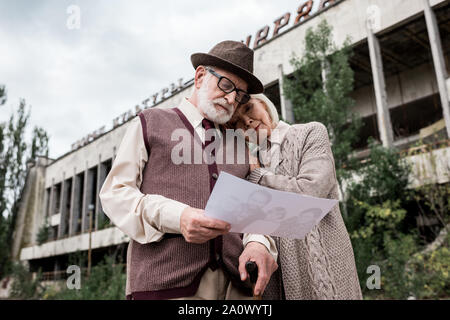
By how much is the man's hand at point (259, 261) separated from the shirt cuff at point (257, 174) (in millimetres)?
314

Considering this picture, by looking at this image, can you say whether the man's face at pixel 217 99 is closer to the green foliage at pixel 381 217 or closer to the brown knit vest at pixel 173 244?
the brown knit vest at pixel 173 244

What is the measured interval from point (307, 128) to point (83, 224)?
2560 centimetres

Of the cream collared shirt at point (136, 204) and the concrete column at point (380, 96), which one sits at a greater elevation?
the concrete column at point (380, 96)

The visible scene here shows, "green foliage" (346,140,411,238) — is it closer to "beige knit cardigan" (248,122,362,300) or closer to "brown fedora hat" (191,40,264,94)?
"beige knit cardigan" (248,122,362,300)

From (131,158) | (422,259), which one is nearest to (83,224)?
(422,259)

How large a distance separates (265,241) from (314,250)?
236mm

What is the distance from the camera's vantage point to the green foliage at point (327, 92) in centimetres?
873

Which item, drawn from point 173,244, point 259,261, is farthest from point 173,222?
point 259,261

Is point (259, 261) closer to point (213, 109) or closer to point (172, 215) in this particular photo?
point (172, 215)

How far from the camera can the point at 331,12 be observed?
13.5m

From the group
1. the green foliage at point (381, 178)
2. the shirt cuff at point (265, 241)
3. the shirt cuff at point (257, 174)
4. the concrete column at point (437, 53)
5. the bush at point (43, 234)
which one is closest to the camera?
the shirt cuff at point (265, 241)

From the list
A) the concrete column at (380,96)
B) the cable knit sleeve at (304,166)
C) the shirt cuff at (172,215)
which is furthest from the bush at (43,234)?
the shirt cuff at (172,215)

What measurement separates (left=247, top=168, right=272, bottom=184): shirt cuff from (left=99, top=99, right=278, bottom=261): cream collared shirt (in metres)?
0.26
